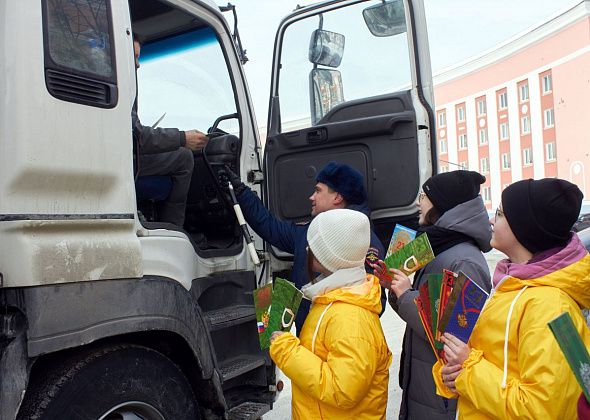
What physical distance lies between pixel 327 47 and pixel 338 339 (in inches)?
99.6

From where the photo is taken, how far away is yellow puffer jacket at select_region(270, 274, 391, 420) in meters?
2.16

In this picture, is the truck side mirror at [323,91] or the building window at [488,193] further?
the building window at [488,193]

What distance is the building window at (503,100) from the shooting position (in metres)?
38.1

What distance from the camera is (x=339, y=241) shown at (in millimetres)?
2400

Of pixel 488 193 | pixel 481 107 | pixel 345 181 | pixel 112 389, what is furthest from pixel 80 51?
pixel 488 193

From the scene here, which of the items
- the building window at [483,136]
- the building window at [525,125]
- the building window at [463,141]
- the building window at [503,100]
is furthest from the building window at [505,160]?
the building window at [463,141]

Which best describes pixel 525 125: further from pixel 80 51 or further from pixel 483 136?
pixel 80 51

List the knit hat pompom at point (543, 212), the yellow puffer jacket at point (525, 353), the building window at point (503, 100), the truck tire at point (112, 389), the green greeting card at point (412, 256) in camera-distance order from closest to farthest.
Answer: the yellow puffer jacket at point (525, 353) → the knit hat pompom at point (543, 212) → the truck tire at point (112, 389) → the green greeting card at point (412, 256) → the building window at point (503, 100)

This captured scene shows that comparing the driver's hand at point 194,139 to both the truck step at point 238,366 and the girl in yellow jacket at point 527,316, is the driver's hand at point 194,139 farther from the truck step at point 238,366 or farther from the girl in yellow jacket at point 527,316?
the girl in yellow jacket at point 527,316

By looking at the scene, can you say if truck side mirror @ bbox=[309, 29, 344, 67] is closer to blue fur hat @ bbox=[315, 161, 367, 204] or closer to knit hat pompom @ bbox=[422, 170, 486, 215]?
blue fur hat @ bbox=[315, 161, 367, 204]

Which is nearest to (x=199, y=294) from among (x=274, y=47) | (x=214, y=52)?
(x=214, y=52)

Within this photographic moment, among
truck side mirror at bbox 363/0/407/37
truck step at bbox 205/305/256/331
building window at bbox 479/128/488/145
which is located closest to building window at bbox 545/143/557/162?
building window at bbox 479/128/488/145

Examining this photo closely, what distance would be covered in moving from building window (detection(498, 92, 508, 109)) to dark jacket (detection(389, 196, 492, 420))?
37711mm

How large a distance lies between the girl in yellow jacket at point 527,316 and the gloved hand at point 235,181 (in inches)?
66.0
